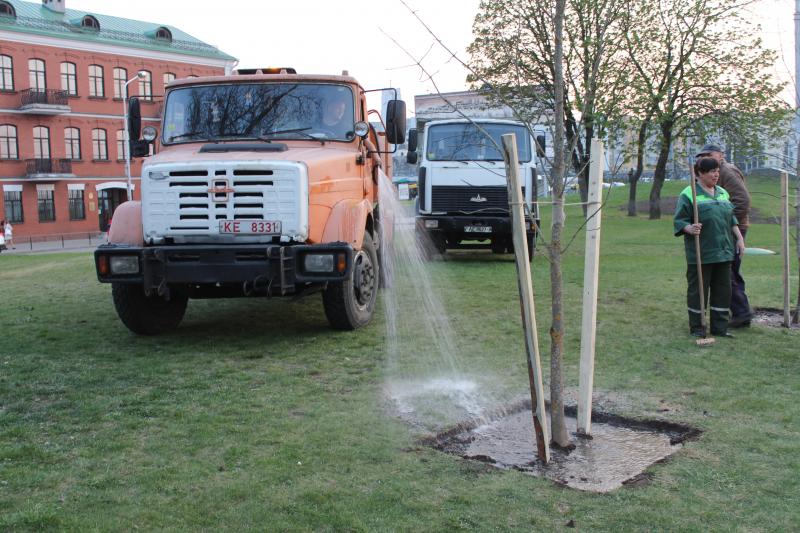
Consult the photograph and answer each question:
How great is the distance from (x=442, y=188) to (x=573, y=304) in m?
6.04

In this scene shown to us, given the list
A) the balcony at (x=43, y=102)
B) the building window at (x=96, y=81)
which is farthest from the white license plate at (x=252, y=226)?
the building window at (x=96, y=81)

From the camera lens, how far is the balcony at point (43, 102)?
149 feet

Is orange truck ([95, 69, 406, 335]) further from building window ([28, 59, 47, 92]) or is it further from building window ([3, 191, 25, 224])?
building window ([28, 59, 47, 92])

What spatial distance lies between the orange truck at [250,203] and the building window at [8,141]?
1623 inches

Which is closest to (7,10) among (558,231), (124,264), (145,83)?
(145,83)

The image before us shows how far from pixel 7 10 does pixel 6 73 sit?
149 inches

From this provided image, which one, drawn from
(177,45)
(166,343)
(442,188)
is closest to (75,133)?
(177,45)

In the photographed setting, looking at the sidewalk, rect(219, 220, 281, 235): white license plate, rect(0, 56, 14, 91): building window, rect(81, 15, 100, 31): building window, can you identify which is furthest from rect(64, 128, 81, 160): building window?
rect(219, 220, 281, 235): white license plate

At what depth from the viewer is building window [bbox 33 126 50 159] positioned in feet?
153

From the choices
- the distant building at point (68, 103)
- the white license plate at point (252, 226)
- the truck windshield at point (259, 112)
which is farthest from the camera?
the distant building at point (68, 103)

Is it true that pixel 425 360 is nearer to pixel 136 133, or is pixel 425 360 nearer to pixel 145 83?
pixel 136 133

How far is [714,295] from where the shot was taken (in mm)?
7910

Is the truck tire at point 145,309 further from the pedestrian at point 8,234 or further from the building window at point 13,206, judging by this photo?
the building window at point 13,206

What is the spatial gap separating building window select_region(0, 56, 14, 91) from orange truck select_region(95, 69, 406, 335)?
1644 inches
